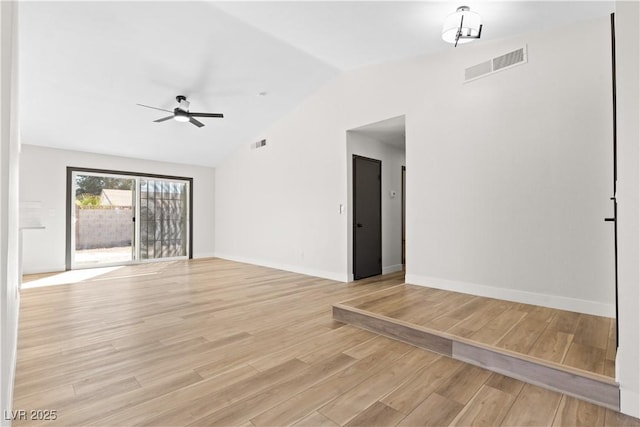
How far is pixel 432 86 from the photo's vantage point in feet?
13.6

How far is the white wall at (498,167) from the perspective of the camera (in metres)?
3.02

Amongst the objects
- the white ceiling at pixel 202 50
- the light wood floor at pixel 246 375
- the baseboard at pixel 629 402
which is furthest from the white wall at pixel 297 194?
the baseboard at pixel 629 402

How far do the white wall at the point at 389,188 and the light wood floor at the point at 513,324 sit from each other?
2.06 m

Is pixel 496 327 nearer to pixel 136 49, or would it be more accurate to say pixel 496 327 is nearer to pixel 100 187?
pixel 136 49

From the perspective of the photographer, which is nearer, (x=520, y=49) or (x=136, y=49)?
(x=520, y=49)

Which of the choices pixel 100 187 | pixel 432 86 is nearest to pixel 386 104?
pixel 432 86

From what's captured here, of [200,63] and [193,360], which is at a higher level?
[200,63]

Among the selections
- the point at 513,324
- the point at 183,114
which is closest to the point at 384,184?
the point at 513,324

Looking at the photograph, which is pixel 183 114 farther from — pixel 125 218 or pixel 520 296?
pixel 520 296

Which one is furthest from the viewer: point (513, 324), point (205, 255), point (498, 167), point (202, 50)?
point (205, 255)

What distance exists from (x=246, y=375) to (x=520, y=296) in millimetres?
3036

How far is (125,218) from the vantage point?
7293mm

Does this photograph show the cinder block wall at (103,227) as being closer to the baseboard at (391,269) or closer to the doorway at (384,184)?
the doorway at (384,184)

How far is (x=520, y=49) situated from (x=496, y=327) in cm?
300
